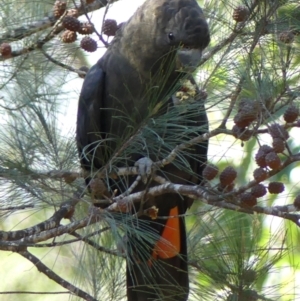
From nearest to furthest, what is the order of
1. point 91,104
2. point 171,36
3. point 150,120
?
point 150,120
point 171,36
point 91,104

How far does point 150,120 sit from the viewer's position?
1642 millimetres

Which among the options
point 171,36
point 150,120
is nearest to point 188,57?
point 171,36

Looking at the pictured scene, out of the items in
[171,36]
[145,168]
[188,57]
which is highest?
[171,36]

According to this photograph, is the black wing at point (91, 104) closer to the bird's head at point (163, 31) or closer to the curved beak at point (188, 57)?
the bird's head at point (163, 31)

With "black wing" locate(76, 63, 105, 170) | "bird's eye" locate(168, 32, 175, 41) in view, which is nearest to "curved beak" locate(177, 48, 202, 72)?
"bird's eye" locate(168, 32, 175, 41)

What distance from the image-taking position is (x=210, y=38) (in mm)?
2182

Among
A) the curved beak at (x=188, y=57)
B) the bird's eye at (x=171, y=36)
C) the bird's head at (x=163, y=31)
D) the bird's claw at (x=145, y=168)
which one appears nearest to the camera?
the bird's claw at (x=145, y=168)

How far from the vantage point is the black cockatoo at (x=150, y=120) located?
1697 millimetres

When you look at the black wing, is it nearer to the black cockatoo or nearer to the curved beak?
the black cockatoo

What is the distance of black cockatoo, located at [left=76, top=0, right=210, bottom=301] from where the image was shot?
170cm

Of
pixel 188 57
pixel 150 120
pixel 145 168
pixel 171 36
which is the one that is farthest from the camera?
pixel 171 36

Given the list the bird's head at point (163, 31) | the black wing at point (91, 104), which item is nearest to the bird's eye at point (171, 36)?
the bird's head at point (163, 31)

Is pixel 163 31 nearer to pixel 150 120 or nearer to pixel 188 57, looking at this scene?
pixel 188 57

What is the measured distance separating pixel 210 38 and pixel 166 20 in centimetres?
30
